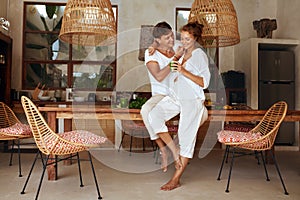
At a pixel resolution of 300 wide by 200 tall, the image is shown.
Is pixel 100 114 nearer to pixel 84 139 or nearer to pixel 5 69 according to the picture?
pixel 84 139

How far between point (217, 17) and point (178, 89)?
109cm

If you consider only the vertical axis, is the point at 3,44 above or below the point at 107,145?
above

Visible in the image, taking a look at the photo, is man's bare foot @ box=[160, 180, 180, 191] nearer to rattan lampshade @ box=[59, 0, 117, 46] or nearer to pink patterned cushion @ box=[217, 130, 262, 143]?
pink patterned cushion @ box=[217, 130, 262, 143]

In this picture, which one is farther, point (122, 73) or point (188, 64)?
point (122, 73)

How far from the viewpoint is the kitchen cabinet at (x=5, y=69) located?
5008 millimetres

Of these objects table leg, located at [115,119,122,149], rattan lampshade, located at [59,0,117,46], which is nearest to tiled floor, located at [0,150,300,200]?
table leg, located at [115,119,122,149]

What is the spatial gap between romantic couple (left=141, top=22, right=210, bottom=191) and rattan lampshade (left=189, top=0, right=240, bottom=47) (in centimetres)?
56

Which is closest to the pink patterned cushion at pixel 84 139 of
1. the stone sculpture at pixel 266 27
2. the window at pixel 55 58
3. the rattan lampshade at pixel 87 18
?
the rattan lampshade at pixel 87 18

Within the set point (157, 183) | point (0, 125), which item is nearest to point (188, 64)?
point (157, 183)

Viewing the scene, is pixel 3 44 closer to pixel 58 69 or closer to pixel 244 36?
pixel 58 69

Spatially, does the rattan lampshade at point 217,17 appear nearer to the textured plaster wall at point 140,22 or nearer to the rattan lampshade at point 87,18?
the rattan lampshade at point 87,18

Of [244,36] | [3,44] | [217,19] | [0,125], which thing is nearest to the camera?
[217,19]

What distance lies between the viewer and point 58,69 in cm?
576

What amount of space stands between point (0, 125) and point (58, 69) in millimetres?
1946
